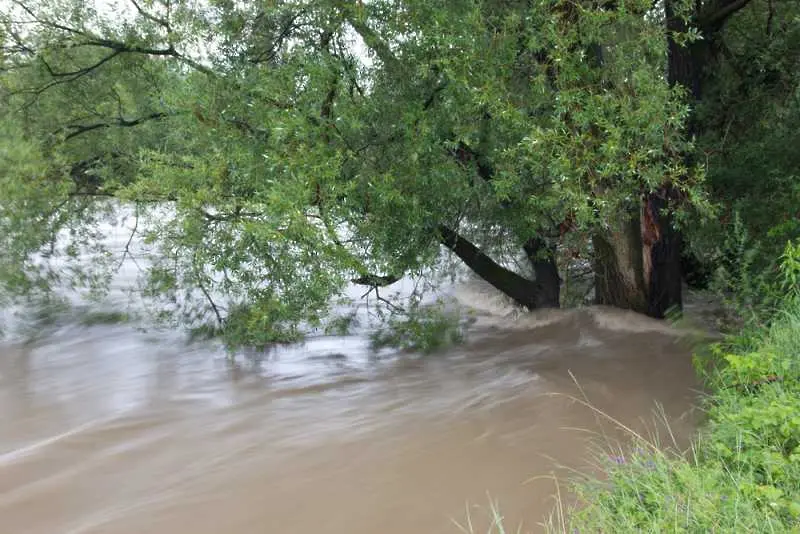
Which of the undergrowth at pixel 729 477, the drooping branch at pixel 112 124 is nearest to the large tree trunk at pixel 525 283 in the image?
the undergrowth at pixel 729 477

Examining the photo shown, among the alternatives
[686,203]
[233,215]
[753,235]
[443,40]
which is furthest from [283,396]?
[753,235]

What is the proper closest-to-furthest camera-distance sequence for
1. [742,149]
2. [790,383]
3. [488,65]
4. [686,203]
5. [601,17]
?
1. [790,383]
2. [601,17]
3. [488,65]
4. [686,203]
5. [742,149]

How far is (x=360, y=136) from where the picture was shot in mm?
7992

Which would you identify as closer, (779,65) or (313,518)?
(313,518)

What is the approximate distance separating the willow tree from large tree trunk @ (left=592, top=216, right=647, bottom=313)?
0.03 metres

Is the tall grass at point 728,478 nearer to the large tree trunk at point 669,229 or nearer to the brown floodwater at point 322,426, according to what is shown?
the brown floodwater at point 322,426

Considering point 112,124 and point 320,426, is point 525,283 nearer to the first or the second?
point 320,426

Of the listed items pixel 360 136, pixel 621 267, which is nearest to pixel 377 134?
pixel 360 136

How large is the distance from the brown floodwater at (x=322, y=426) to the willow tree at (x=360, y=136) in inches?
40.0

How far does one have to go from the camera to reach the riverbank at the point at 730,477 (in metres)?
3.32

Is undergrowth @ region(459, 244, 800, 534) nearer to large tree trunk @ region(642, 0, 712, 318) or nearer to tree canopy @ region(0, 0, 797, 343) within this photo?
tree canopy @ region(0, 0, 797, 343)

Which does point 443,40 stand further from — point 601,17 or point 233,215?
point 233,215

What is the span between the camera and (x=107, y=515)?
525cm

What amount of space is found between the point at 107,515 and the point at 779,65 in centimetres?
943
